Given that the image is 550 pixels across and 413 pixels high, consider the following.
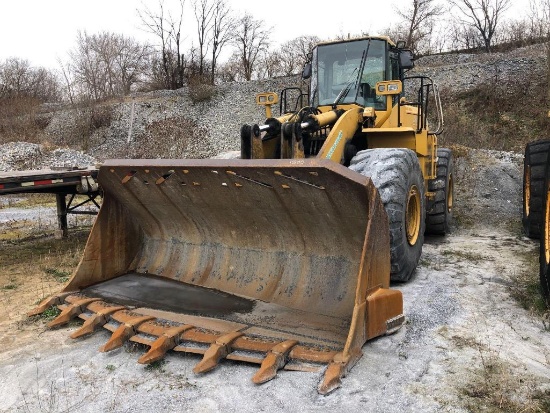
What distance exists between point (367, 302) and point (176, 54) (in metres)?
35.3

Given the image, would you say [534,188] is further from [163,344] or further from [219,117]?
[219,117]

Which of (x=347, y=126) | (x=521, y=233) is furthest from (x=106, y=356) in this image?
(x=521, y=233)

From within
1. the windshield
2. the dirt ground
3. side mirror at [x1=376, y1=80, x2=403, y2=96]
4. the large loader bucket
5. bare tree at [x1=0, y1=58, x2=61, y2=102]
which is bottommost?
the dirt ground

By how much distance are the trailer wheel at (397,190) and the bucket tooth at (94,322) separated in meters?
2.44

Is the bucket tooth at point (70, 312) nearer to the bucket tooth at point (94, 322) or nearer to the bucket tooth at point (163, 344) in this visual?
the bucket tooth at point (94, 322)

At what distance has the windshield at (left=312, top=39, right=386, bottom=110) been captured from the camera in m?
6.31

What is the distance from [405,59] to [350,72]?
0.81m

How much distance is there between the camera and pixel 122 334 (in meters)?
3.75

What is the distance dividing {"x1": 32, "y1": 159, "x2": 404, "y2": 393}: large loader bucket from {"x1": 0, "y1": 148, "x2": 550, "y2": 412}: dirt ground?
0.11 m

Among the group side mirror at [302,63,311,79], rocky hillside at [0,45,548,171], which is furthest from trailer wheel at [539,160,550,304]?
rocky hillside at [0,45,548,171]

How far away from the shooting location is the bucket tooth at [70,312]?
14.0 feet

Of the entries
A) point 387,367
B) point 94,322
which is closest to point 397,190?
point 387,367

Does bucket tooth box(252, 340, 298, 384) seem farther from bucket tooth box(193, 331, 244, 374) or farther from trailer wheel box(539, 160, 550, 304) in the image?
trailer wheel box(539, 160, 550, 304)

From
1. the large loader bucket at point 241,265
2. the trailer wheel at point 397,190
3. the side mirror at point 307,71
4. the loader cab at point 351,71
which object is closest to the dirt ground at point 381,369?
the large loader bucket at point 241,265
